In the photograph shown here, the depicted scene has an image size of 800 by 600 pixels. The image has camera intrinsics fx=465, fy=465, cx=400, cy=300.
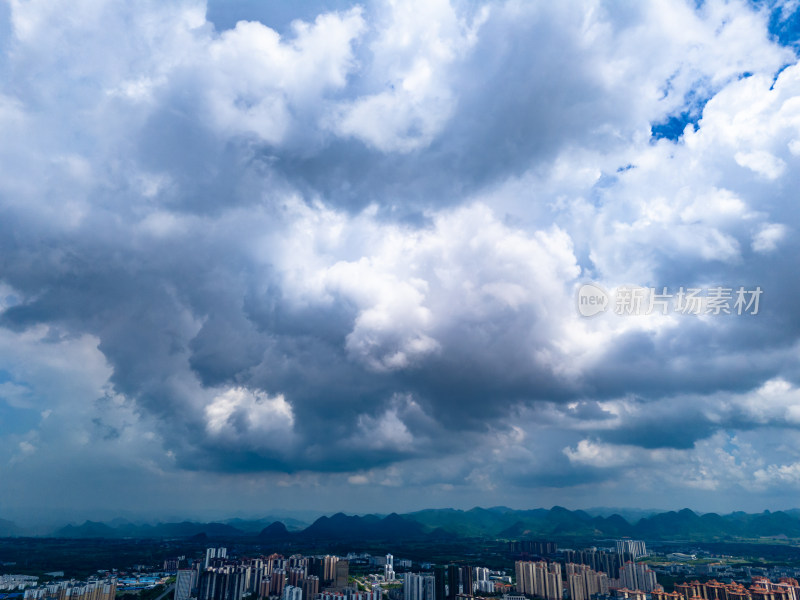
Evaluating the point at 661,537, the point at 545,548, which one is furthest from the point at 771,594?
the point at 661,537

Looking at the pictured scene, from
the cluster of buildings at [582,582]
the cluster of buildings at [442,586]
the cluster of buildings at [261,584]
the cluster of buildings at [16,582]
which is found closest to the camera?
the cluster of buildings at [261,584]

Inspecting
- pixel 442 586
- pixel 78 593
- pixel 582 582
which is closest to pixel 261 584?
pixel 78 593

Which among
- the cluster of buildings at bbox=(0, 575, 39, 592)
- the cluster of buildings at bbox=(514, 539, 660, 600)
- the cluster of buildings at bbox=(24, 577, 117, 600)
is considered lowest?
the cluster of buildings at bbox=(0, 575, 39, 592)

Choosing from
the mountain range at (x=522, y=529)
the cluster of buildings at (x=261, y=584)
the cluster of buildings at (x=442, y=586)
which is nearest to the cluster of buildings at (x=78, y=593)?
the cluster of buildings at (x=261, y=584)

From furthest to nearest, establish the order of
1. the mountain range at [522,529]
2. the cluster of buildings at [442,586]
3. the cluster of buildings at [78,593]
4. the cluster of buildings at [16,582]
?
the mountain range at [522,529] < the cluster of buildings at [16,582] < the cluster of buildings at [442,586] < the cluster of buildings at [78,593]

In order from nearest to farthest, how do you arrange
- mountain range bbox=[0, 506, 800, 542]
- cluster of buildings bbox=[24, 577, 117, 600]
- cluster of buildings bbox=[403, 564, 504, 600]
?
cluster of buildings bbox=[24, 577, 117, 600], cluster of buildings bbox=[403, 564, 504, 600], mountain range bbox=[0, 506, 800, 542]

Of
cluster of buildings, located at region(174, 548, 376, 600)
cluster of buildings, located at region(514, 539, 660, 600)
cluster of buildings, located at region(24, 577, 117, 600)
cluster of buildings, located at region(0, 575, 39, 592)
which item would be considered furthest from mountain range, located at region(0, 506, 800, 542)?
cluster of buildings, located at region(514, 539, 660, 600)

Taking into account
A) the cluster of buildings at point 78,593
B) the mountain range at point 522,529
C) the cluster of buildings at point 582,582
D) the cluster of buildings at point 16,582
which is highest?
the cluster of buildings at point 78,593

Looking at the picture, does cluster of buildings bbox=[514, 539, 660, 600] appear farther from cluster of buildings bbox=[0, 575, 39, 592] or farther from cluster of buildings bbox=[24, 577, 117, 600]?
cluster of buildings bbox=[0, 575, 39, 592]

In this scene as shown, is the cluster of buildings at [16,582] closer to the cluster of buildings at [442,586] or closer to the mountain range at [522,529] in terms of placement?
the cluster of buildings at [442,586]

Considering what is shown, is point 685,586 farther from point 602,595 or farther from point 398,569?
point 398,569

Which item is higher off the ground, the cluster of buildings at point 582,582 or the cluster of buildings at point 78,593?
the cluster of buildings at point 78,593

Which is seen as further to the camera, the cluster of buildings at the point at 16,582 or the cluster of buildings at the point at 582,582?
the cluster of buildings at the point at 16,582
